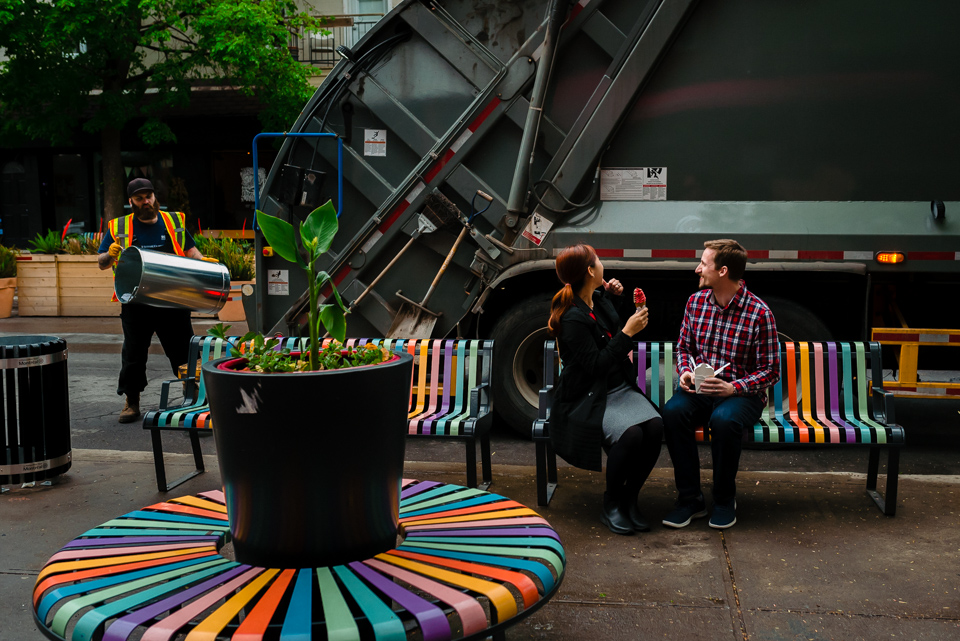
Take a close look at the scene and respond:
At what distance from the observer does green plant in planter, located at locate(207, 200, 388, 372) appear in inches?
92.9

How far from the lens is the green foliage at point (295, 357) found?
238cm

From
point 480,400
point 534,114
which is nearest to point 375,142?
point 534,114

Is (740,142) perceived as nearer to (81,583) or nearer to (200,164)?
(81,583)

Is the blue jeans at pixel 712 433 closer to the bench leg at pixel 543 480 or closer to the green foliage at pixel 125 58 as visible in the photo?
the bench leg at pixel 543 480

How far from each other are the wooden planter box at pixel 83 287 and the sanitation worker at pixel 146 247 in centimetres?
732

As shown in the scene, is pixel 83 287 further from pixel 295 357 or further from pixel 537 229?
pixel 295 357

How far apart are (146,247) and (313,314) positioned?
4076 mm

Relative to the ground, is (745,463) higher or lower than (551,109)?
lower

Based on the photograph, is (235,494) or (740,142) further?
(740,142)

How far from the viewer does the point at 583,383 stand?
4.03 m

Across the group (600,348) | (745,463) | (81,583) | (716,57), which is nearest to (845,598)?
(600,348)

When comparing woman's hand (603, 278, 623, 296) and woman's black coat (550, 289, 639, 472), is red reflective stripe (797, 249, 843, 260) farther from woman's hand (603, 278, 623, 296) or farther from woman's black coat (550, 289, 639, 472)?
woman's black coat (550, 289, 639, 472)

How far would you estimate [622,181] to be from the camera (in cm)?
570

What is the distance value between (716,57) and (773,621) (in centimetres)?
369
